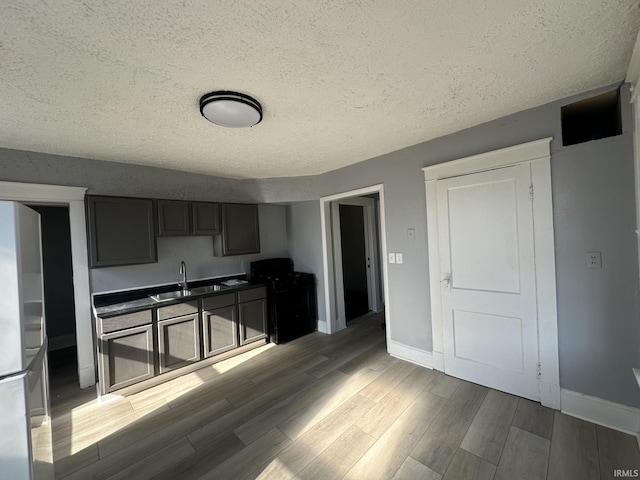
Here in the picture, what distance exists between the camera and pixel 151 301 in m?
2.73

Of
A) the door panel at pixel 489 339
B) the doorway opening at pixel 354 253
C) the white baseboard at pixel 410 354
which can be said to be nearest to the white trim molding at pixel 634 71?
the door panel at pixel 489 339

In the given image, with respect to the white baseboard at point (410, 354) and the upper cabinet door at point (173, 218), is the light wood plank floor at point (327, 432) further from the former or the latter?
the upper cabinet door at point (173, 218)

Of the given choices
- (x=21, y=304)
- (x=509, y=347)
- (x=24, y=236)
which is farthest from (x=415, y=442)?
(x=24, y=236)

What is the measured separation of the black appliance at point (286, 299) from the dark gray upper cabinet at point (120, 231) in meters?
1.43

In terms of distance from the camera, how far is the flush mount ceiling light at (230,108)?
1627 mm

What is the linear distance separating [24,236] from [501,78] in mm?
2621

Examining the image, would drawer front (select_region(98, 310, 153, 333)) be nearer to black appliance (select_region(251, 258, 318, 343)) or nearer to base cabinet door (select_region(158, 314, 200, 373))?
base cabinet door (select_region(158, 314, 200, 373))

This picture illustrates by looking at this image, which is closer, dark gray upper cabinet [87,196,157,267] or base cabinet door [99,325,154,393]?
base cabinet door [99,325,154,393]

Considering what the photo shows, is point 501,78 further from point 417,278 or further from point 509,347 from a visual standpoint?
point 509,347

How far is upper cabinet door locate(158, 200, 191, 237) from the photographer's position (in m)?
2.93

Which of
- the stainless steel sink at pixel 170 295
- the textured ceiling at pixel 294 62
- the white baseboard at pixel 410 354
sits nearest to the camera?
the textured ceiling at pixel 294 62

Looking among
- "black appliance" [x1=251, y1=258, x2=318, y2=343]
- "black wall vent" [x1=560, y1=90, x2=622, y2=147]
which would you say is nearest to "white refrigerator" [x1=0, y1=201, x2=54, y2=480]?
"black appliance" [x1=251, y1=258, x2=318, y2=343]

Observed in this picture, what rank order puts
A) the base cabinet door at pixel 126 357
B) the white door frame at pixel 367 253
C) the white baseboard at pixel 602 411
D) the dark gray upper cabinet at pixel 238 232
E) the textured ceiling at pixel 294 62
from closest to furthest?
1. the textured ceiling at pixel 294 62
2. the white baseboard at pixel 602 411
3. the base cabinet door at pixel 126 357
4. the dark gray upper cabinet at pixel 238 232
5. the white door frame at pixel 367 253

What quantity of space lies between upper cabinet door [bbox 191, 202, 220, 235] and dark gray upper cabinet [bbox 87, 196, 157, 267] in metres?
0.46
